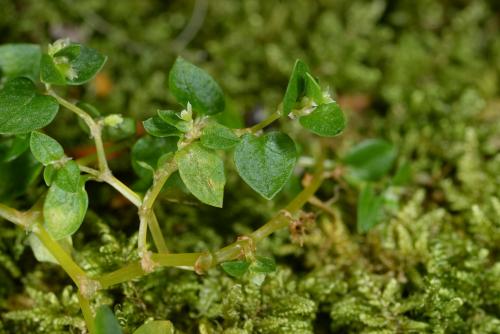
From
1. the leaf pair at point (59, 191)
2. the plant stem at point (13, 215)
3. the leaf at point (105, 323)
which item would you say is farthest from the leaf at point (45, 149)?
the leaf at point (105, 323)

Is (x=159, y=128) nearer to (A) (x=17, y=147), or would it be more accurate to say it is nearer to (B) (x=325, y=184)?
(A) (x=17, y=147)

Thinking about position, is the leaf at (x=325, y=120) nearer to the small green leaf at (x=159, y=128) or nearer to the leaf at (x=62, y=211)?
the small green leaf at (x=159, y=128)

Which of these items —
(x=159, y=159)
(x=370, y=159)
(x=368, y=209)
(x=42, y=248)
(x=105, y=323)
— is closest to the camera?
(x=105, y=323)

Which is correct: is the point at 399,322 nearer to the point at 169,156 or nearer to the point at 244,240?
the point at 244,240

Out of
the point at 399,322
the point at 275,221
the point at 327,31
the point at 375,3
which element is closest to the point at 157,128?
the point at 275,221

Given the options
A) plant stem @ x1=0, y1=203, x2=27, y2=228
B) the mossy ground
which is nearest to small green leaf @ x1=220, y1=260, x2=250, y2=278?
the mossy ground

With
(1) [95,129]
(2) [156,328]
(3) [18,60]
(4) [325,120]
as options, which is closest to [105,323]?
(2) [156,328]
